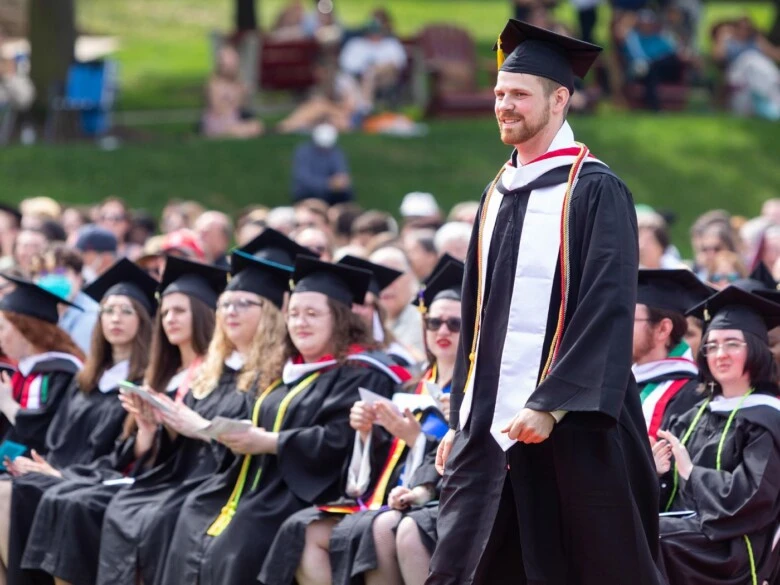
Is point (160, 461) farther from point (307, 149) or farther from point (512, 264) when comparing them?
point (307, 149)

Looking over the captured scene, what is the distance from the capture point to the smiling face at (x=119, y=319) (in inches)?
337

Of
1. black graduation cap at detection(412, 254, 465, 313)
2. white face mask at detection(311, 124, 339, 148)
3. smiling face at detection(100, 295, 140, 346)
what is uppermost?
white face mask at detection(311, 124, 339, 148)

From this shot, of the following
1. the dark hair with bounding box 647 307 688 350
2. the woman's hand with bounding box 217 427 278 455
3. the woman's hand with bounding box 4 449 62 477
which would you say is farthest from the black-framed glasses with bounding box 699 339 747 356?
the woman's hand with bounding box 4 449 62 477

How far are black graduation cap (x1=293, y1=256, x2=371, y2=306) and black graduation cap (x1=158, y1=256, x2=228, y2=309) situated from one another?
89cm

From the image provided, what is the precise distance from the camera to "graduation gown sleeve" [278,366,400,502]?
7316 millimetres

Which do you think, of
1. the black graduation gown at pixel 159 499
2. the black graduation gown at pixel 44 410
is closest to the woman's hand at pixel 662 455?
the black graduation gown at pixel 159 499

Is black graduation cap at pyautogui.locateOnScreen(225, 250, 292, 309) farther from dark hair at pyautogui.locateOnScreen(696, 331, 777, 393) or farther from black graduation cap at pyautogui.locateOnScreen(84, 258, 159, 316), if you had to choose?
dark hair at pyautogui.locateOnScreen(696, 331, 777, 393)

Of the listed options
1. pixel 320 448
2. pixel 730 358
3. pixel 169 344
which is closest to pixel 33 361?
pixel 169 344

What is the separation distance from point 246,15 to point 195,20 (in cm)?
1017

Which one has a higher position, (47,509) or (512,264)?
(512,264)

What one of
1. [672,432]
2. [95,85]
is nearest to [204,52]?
[95,85]

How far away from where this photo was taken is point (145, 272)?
8.69 meters

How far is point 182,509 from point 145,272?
169cm

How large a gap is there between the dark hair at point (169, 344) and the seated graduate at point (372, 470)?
139cm
